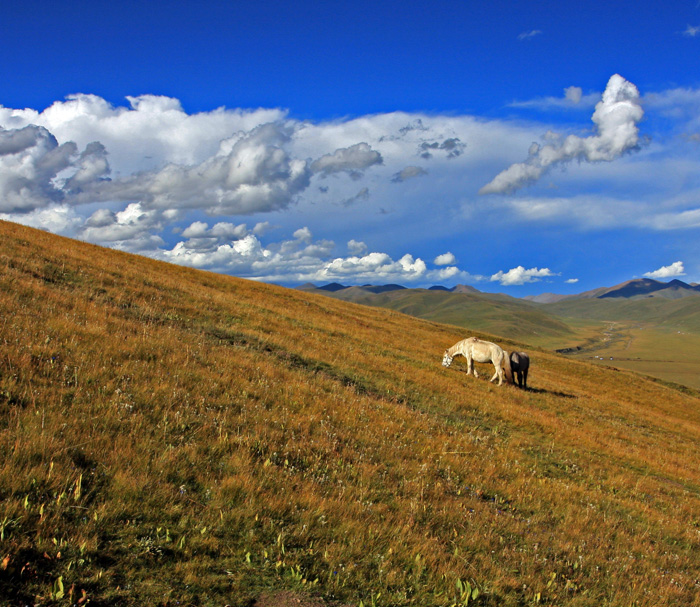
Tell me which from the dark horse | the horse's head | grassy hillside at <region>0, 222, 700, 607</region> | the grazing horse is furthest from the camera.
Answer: the dark horse

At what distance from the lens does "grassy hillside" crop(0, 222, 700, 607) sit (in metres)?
4.45

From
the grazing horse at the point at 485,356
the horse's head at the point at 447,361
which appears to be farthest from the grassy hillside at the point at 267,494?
the horse's head at the point at 447,361

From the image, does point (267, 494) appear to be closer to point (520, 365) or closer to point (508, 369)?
point (508, 369)

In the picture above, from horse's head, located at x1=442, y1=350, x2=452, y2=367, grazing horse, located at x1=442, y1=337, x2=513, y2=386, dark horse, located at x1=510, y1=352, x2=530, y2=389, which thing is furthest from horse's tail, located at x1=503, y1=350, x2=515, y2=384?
horse's head, located at x1=442, y1=350, x2=452, y2=367

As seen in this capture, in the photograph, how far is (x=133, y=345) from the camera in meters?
10.6

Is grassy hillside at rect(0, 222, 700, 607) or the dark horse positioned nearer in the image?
grassy hillside at rect(0, 222, 700, 607)

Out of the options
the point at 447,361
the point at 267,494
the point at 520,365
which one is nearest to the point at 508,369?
the point at 520,365

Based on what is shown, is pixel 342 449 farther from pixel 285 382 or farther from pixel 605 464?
pixel 605 464

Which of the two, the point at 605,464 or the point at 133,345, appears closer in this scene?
the point at 133,345

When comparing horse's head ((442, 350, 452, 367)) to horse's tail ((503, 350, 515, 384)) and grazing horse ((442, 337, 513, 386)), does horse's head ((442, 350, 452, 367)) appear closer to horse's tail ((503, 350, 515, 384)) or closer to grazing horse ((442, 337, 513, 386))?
grazing horse ((442, 337, 513, 386))

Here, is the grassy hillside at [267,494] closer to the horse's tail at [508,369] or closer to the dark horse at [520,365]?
the horse's tail at [508,369]

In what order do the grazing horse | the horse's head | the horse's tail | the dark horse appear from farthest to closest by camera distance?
the dark horse, the horse's head, the horse's tail, the grazing horse

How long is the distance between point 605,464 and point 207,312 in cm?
1853

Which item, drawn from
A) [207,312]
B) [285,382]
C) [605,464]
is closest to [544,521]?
[285,382]
